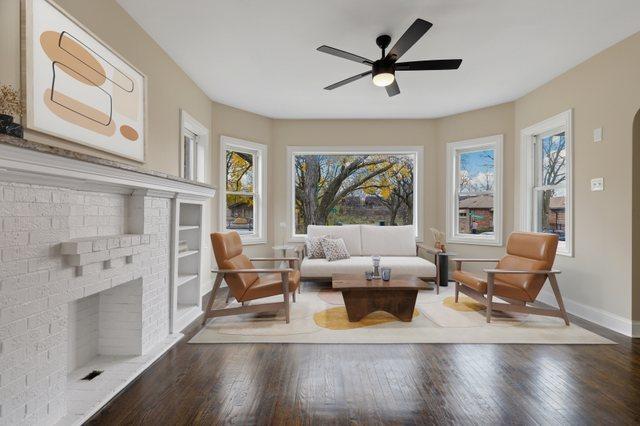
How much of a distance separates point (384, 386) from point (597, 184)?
3.21m

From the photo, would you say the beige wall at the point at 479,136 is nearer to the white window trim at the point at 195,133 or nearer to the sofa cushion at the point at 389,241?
Answer: the sofa cushion at the point at 389,241

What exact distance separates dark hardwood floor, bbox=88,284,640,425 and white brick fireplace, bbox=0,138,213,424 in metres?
0.29

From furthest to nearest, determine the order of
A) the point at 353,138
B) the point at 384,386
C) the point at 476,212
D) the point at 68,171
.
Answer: the point at 353,138
the point at 476,212
the point at 384,386
the point at 68,171

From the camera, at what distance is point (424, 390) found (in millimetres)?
2043

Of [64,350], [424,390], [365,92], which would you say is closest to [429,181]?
[365,92]

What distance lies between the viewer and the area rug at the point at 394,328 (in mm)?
2840

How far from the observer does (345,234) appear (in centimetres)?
529

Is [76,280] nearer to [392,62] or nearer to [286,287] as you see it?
[286,287]

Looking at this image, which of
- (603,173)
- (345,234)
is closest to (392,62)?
(603,173)

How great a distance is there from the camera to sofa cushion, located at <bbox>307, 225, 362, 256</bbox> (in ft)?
17.2

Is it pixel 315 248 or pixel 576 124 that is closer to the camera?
pixel 576 124

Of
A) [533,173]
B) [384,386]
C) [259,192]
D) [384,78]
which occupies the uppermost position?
[384,78]

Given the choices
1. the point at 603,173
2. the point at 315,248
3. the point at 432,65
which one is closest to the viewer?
the point at 432,65

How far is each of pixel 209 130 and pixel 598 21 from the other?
461 cm
